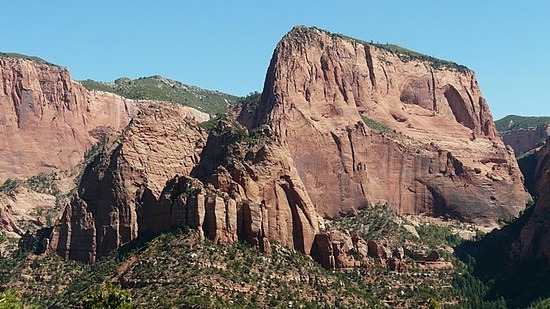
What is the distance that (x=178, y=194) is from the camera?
156250 mm

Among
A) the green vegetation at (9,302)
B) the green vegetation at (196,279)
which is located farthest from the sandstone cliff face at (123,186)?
the green vegetation at (9,302)

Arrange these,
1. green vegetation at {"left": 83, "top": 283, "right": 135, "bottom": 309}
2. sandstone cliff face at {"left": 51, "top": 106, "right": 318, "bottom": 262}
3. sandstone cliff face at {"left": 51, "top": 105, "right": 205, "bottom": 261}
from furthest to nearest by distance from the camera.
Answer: sandstone cliff face at {"left": 51, "top": 105, "right": 205, "bottom": 261}
sandstone cliff face at {"left": 51, "top": 106, "right": 318, "bottom": 262}
green vegetation at {"left": 83, "top": 283, "right": 135, "bottom": 309}

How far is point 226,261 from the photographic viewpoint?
147 meters

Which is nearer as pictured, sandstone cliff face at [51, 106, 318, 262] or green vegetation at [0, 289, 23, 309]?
green vegetation at [0, 289, 23, 309]

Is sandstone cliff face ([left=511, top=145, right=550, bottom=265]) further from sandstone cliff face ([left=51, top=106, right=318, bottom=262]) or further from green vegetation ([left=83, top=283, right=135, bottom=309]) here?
green vegetation ([left=83, top=283, right=135, bottom=309])

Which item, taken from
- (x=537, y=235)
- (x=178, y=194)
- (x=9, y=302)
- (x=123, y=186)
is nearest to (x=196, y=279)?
(x=178, y=194)

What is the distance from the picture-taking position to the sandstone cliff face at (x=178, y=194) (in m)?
154

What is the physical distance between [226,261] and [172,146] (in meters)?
29.0

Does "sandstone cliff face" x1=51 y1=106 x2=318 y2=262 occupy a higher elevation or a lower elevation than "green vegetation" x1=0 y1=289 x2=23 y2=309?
higher

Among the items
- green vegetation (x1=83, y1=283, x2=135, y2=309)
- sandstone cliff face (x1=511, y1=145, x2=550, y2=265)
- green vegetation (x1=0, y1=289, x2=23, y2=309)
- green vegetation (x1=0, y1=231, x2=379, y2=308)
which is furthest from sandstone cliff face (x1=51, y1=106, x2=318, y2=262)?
green vegetation (x1=0, y1=289, x2=23, y2=309)

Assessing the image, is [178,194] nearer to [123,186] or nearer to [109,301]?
[123,186]

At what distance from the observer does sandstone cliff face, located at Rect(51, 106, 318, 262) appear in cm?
15375

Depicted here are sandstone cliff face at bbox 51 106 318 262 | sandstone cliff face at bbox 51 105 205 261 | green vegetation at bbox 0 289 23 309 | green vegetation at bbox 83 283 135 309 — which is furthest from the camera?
sandstone cliff face at bbox 51 105 205 261

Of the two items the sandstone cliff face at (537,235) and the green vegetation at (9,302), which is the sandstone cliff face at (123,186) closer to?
the sandstone cliff face at (537,235)
